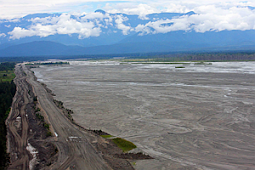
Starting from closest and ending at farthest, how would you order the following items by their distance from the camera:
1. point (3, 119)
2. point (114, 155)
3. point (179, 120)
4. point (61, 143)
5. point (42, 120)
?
point (114, 155) → point (61, 143) → point (179, 120) → point (3, 119) → point (42, 120)

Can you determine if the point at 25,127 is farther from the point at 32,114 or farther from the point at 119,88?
the point at 119,88

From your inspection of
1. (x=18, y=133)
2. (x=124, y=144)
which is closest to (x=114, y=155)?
(x=124, y=144)

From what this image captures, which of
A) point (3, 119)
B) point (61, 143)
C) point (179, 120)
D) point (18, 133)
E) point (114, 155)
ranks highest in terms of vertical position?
point (3, 119)

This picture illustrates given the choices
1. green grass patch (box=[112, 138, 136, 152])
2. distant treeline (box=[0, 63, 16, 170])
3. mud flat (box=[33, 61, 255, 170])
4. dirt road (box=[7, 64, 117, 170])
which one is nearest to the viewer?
distant treeline (box=[0, 63, 16, 170])

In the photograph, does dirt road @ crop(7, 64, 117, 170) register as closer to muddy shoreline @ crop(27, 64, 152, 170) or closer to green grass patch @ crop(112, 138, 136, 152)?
muddy shoreline @ crop(27, 64, 152, 170)

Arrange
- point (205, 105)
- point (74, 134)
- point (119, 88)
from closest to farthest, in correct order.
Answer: point (74, 134) → point (205, 105) → point (119, 88)

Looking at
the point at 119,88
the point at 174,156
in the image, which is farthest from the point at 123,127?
the point at 119,88

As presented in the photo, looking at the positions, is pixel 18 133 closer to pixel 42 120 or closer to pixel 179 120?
pixel 42 120

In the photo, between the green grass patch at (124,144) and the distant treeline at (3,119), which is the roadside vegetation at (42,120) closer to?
the distant treeline at (3,119)

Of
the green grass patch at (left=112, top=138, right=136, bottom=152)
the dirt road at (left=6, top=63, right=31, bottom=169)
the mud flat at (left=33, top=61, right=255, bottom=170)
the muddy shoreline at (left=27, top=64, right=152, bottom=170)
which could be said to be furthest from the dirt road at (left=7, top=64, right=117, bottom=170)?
the mud flat at (left=33, top=61, right=255, bottom=170)
